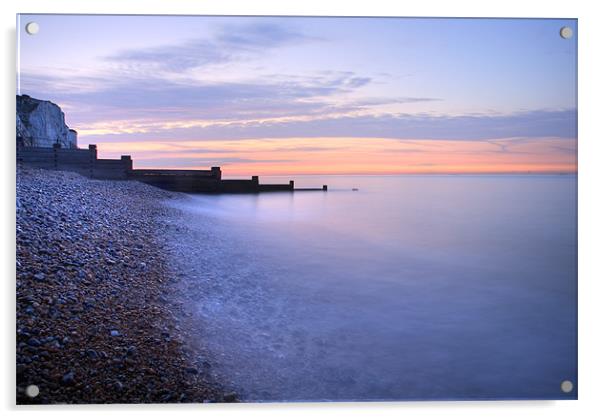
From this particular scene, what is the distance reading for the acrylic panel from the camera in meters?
2.43

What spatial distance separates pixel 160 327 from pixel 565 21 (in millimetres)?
2524

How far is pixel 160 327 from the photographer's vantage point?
2432mm

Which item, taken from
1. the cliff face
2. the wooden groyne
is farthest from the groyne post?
the cliff face

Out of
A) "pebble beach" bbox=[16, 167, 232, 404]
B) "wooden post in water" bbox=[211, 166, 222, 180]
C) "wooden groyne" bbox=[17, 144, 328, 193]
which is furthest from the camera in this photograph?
"wooden post in water" bbox=[211, 166, 222, 180]

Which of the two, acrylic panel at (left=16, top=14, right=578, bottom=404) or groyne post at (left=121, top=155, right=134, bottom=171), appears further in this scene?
groyne post at (left=121, top=155, right=134, bottom=171)

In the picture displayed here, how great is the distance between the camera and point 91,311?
2426mm

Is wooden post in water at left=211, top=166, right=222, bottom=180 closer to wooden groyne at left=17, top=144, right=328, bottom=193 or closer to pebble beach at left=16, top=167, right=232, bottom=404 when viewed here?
wooden groyne at left=17, top=144, right=328, bottom=193

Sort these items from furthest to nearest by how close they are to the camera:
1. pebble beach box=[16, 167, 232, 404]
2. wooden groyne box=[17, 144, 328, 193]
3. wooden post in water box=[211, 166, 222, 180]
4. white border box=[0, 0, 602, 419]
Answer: wooden post in water box=[211, 166, 222, 180], wooden groyne box=[17, 144, 328, 193], white border box=[0, 0, 602, 419], pebble beach box=[16, 167, 232, 404]

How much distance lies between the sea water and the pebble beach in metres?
0.15

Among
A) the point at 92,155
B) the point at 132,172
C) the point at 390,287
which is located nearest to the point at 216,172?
the point at 132,172

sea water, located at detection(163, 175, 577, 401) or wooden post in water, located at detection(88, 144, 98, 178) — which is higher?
wooden post in water, located at detection(88, 144, 98, 178)
